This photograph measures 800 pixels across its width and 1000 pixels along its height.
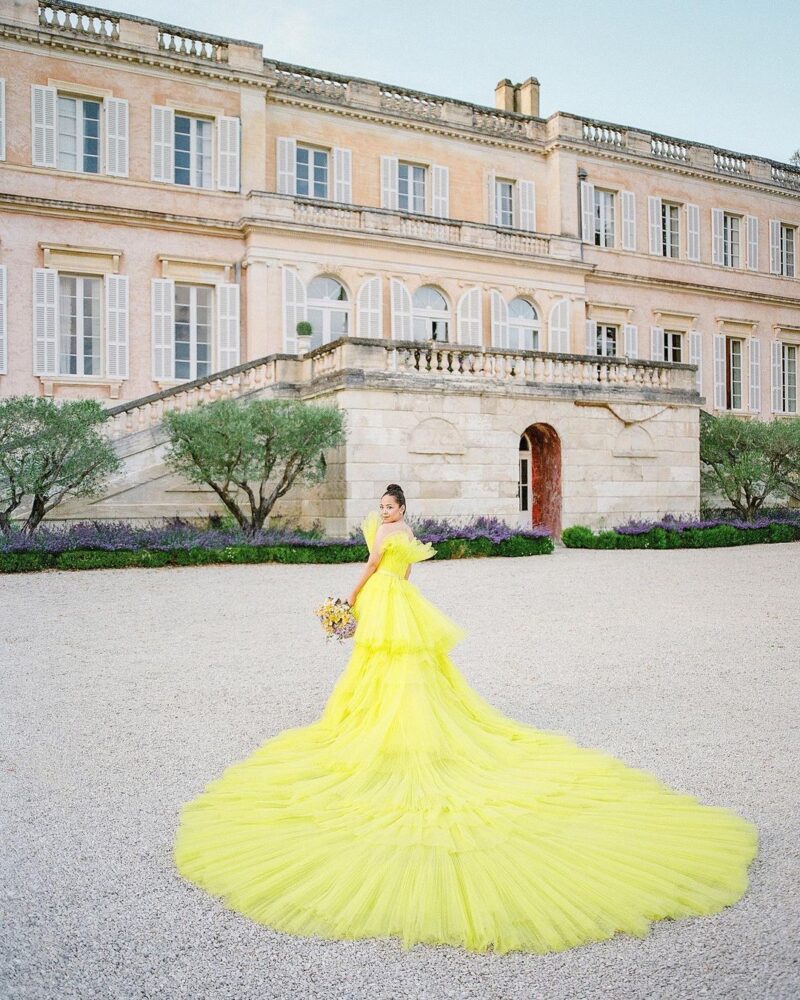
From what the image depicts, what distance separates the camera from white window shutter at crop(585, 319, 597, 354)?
2342 cm

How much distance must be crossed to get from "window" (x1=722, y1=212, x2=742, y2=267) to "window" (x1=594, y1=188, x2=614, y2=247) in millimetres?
4289

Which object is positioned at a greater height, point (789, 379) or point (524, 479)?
point (789, 379)

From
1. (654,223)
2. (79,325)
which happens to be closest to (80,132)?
(79,325)

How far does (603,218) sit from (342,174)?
7757 mm

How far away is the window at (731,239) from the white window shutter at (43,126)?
1881 cm

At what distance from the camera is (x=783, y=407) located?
2652 cm

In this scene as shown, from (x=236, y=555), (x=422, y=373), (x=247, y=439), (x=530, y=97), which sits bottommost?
(x=236, y=555)

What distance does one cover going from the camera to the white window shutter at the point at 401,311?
20250mm

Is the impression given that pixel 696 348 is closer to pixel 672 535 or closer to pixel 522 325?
pixel 522 325

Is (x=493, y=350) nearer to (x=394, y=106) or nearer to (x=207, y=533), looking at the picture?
(x=207, y=533)

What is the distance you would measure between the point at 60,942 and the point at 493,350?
46.0 ft

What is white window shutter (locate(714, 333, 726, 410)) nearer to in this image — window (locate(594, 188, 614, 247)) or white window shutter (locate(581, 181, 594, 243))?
window (locate(594, 188, 614, 247))

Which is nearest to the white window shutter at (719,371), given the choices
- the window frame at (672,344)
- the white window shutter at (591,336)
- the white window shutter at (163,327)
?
the window frame at (672,344)

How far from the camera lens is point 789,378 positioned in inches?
1062
